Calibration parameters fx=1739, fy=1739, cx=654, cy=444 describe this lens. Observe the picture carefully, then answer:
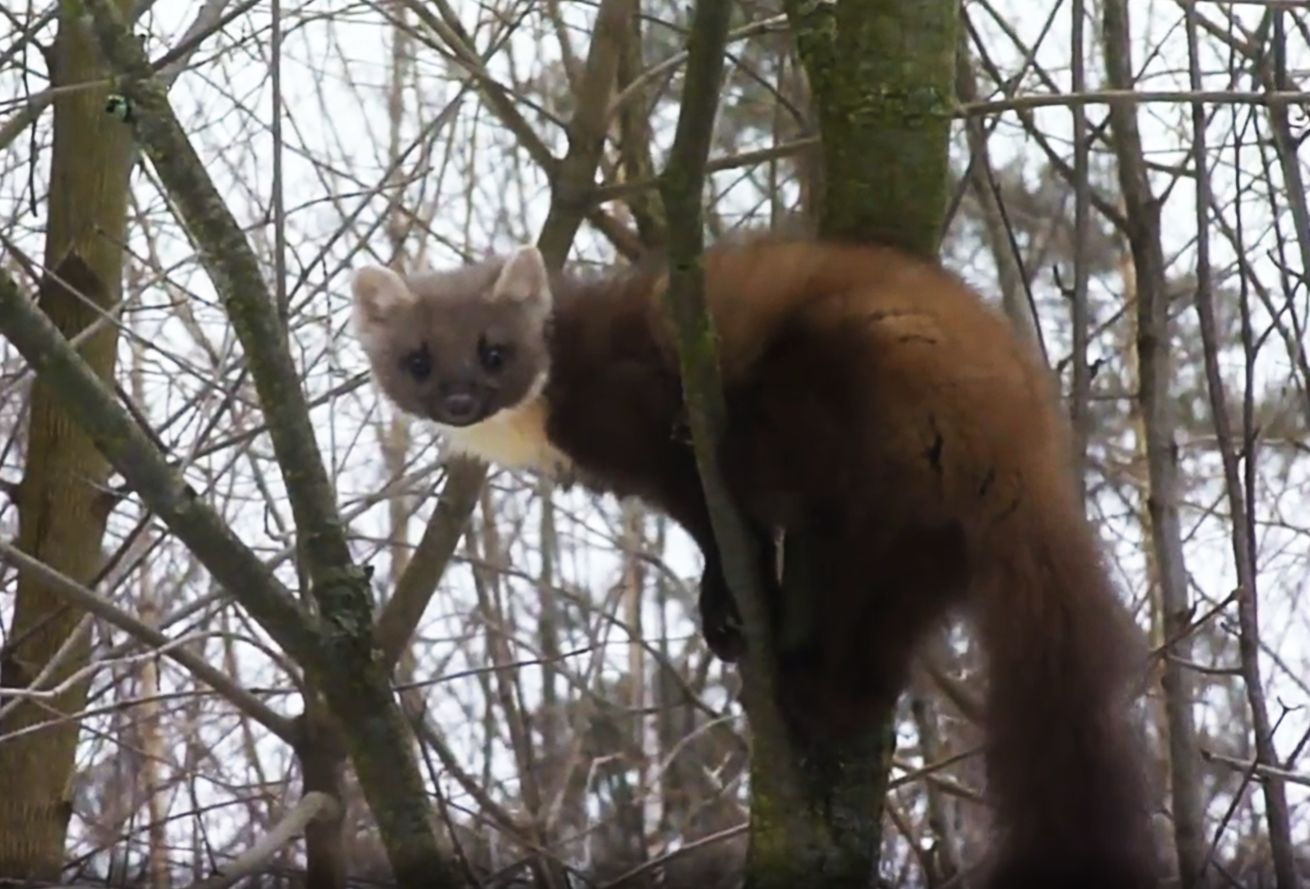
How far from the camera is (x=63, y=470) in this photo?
4133 mm

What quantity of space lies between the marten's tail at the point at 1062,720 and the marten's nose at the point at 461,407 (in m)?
1.52

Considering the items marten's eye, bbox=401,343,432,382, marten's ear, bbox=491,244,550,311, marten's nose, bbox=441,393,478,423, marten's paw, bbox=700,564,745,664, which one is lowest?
marten's paw, bbox=700,564,745,664

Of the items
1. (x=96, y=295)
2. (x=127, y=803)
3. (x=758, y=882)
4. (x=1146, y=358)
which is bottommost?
(x=758, y=882)

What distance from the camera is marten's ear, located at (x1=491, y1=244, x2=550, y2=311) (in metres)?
3.93

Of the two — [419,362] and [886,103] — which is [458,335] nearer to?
[419,362]

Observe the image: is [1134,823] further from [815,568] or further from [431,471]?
[431,471]

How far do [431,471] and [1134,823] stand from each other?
226 centimetres

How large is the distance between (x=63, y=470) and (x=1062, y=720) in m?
2.52

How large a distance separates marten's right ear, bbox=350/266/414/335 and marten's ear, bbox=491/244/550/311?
33 centimetres

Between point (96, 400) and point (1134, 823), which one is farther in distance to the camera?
point (1134, 823)

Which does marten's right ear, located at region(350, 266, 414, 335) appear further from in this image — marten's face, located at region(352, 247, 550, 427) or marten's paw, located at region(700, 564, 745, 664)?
marten's paw, located at region(700, 564, 745, 664)

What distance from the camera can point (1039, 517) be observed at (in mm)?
2850

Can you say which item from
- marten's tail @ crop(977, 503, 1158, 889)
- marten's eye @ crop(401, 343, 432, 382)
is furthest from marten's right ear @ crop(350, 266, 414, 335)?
marten's tail @ crop(977, 503, 1158, 889)

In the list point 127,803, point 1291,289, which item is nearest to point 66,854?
point 127,803
